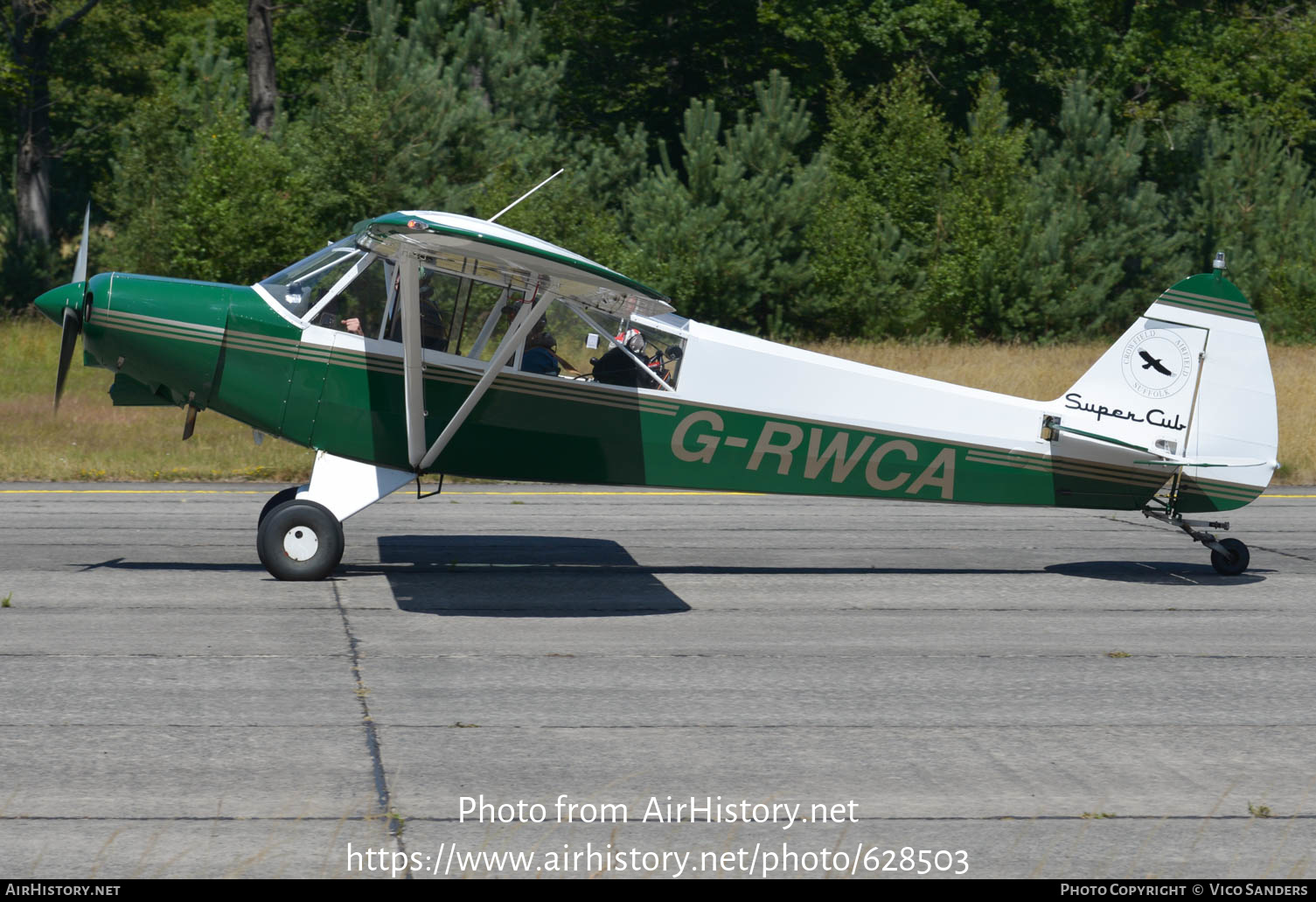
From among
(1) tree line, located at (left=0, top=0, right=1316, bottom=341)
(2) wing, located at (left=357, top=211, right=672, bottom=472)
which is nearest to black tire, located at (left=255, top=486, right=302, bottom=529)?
(2) wing, located at (left=357, top=211, right=672, bottom=472)

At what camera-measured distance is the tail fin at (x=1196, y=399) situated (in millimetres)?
10047

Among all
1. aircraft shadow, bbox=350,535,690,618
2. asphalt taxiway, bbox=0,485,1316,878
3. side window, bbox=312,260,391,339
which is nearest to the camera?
asphalt taxiway, bbox=0,485,1316,878

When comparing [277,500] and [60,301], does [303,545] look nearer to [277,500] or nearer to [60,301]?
[277,500]

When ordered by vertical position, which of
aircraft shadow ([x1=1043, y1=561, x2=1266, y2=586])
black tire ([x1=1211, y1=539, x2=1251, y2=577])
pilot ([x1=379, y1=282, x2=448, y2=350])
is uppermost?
pilot ([x1=379, y1=282, x2=448, y2=350])

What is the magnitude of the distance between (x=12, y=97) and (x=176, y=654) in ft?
108

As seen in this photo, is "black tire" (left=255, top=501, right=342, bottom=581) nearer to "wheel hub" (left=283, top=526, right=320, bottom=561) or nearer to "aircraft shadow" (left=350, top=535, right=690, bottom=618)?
"wheel hub" (left=283, top=526, right=320, bottom=561)

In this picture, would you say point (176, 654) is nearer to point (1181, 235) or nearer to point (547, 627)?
point (547, 627)

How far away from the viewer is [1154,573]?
10812 millimetres

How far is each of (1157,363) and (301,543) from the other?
626 cm

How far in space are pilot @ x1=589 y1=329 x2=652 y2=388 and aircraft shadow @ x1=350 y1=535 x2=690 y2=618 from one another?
1467mm

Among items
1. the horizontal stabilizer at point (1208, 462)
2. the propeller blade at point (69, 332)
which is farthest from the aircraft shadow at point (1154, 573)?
the propeller blade at point (69, 332)

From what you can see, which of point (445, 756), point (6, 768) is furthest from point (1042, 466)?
point (6, 768)

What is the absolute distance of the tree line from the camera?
89.6 feet

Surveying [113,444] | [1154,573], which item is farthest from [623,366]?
[113,444]
